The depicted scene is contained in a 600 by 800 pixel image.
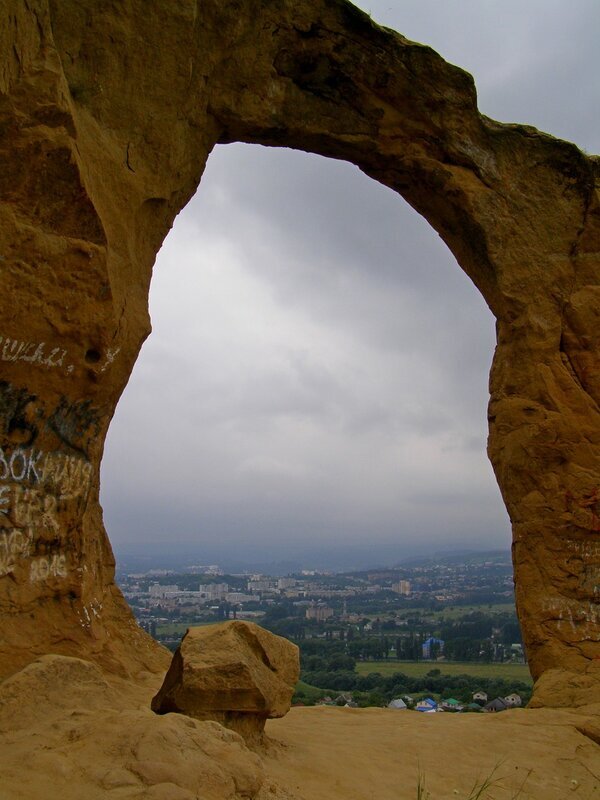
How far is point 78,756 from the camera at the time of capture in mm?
4023

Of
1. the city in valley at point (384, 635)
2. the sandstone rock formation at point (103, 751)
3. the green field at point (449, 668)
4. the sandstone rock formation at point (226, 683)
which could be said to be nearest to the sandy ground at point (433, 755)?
the sandstone rock formation at point (226, 683)

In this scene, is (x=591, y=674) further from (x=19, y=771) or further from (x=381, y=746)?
(x=19, y=771)

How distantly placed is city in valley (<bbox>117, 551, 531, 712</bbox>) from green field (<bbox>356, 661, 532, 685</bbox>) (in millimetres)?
43

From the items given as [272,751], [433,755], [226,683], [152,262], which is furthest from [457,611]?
[226,683]

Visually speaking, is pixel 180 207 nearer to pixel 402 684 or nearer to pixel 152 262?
pixel 152 262

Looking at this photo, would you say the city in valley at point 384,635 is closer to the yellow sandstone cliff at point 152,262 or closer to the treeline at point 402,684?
the treeline at point 402,684

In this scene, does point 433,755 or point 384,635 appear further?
point 384,635

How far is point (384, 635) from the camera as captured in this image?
116 feet

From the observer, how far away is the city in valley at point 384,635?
55.2 feet

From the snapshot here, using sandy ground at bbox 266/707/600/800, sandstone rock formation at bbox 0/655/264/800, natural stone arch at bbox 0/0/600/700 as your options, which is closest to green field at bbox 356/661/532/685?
natural stone arch at bbox 0/0/600/700

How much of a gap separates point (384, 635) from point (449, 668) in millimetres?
10671

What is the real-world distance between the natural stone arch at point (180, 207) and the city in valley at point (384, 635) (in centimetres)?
517

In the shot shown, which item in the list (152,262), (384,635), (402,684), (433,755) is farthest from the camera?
(384,635)

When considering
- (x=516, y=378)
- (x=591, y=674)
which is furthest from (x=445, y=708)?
(x=516, y=378)
